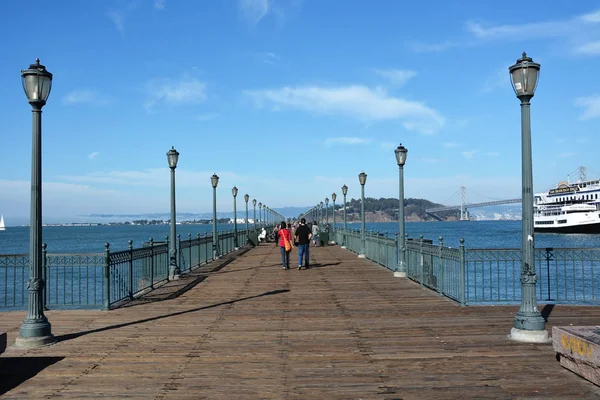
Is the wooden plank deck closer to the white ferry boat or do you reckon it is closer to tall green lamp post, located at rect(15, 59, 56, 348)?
tall green lamp post, located at rect(15, 59, 56, 348)

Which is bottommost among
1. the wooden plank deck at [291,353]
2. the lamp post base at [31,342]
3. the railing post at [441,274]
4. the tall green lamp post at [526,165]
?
the wooden plank deck at [291,353]

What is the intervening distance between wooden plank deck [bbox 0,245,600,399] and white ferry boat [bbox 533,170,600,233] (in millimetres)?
100153

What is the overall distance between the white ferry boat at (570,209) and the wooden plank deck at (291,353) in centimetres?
10015

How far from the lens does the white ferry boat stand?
106m

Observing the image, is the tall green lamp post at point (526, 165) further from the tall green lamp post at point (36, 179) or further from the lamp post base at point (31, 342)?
the tall green lamp post at point (36, 179)

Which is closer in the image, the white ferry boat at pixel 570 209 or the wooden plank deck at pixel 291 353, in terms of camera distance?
the wooden plank deck at pixel 291 353

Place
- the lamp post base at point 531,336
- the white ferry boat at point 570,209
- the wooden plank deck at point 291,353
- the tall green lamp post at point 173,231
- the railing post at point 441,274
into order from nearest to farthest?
the wooden plank deck at point 291,353 < the lamp post base at point 531,336 < the railing post at point 441,274 < the tall green lamp post at point 173,231 < the white ferry boat at point 570,209

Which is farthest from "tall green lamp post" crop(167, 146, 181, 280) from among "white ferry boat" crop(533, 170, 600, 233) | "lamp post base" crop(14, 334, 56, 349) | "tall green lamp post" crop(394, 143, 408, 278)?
"white ferry boat" crop(533, 170, 600, 233)

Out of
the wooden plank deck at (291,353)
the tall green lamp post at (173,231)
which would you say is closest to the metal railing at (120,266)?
the tall green lamp post at (173,231)

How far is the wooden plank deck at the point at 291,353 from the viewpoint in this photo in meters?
6.31

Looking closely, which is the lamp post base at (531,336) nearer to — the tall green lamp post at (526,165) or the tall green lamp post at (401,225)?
the tall green lamp post at (526,165)

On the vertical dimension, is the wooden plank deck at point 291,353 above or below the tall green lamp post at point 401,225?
below

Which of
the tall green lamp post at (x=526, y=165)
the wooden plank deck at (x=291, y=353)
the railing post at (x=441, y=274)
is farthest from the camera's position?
the railing post at (x=441, y=274)

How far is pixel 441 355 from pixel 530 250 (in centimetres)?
259
